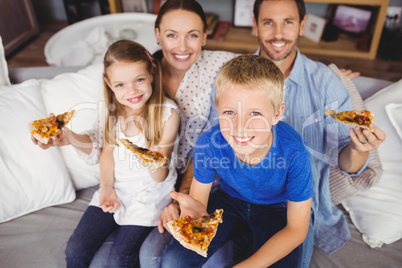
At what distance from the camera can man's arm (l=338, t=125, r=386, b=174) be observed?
116 cm

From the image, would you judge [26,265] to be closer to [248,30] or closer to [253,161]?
[253,161]

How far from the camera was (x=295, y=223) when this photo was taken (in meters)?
1.15

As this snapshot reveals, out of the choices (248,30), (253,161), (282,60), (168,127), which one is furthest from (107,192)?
(248,30)

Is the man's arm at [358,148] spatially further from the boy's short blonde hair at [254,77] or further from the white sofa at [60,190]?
the boy's short blonde hair at [254,77]

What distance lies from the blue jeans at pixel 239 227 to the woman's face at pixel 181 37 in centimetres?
64

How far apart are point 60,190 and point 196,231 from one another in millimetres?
768

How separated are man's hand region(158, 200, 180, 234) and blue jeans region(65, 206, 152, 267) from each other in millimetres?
72

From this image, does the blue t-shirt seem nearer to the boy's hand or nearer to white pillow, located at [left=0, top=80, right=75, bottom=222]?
the boy's hand

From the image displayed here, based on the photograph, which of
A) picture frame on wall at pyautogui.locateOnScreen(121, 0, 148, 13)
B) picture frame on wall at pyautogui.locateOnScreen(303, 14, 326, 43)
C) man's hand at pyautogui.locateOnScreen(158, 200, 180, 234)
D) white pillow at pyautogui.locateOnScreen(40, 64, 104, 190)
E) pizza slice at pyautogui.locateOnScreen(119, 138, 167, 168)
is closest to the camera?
pizza slice at pyautogui.locateOnScreen(119, 138, 167, 168)

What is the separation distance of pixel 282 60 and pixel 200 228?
3.07ft

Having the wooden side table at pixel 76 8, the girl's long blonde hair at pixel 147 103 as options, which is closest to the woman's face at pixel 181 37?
the girl's long blonde hair at pixel 147 103

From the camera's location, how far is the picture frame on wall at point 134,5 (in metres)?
3.40

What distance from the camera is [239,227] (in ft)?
4.45

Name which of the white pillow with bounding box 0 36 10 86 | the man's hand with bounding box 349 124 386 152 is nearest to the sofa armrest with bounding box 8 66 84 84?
the white pillow with bounding box 0 36 10 86
